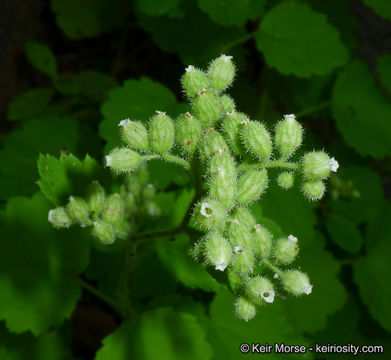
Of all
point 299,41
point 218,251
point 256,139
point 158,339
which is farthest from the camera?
point 299,41

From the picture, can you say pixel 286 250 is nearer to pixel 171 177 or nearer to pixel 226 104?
pixel 226 104

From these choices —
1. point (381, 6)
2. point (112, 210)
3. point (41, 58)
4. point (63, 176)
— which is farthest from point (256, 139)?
point (41, 58)

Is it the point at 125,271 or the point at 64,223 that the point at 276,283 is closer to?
the point at 125,271

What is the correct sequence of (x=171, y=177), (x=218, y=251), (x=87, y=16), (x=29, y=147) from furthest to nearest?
(x=87, y=16) → (x=29, y=147) → (x=171, y=177) → (x=218, y=251)

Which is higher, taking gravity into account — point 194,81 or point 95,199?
point 194,81

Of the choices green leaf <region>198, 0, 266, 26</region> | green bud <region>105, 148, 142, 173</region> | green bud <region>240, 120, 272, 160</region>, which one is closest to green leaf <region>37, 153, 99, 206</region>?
green bud <region>105, 148, 142, 173</region>

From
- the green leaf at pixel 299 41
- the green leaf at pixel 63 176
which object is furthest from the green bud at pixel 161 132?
the green leaf at pixel 299 41

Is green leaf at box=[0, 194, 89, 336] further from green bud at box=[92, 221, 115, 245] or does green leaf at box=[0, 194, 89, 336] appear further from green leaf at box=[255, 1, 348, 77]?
green leaf at box=[255, 1, 348, 77]
